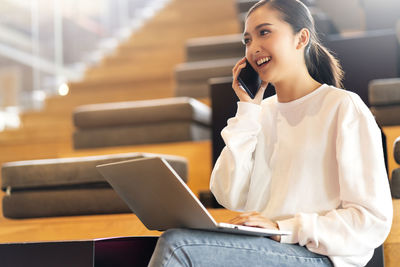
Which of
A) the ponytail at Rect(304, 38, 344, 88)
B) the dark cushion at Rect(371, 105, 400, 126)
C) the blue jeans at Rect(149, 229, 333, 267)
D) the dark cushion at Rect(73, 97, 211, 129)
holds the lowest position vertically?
the dark cushion at Rect(73, 97, 211, 129)

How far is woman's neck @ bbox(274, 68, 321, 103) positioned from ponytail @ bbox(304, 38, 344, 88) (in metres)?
0.03

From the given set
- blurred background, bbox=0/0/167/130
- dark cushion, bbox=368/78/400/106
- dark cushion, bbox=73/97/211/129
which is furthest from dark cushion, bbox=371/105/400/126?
blurred background, bbox=0/0/167/130

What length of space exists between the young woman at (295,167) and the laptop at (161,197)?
4 cm

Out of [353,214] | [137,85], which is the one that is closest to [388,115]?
[353,214]

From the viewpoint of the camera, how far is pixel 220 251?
4.04ft

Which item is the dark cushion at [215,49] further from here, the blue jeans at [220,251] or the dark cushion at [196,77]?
the blue jeans at [220,251]

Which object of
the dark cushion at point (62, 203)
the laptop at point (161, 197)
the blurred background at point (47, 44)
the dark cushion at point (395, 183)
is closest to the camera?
the laptop at point (161, 197)

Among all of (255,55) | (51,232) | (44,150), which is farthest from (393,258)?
(44,150)

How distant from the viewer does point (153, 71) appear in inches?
178

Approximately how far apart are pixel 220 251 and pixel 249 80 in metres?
0.45

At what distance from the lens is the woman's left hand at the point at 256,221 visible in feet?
4.16

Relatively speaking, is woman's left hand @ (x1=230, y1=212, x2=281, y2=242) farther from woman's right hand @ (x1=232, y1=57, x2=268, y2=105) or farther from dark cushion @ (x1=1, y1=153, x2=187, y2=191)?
dark cushion @ (x1=1, y1=153, x2=187, y2=191)

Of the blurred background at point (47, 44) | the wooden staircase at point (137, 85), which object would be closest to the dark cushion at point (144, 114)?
the wooden staircase at point (137, 85)

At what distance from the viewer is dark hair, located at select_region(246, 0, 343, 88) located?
146cm
